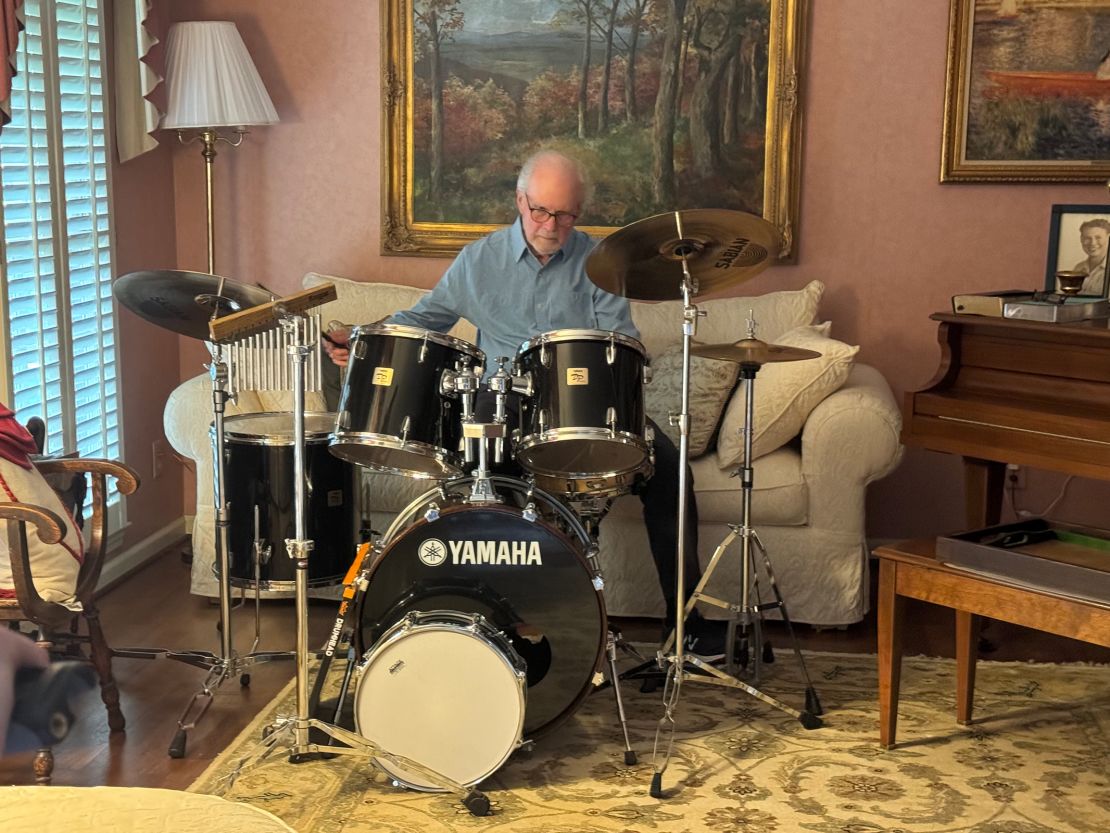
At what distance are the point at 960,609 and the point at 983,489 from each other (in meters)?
0.68

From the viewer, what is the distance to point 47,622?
9.25 ft

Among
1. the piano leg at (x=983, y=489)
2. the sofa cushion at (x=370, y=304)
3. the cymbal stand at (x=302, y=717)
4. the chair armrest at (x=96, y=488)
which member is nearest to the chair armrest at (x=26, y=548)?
the chair armrest at (x=96, y=488)

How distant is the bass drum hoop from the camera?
2.85m

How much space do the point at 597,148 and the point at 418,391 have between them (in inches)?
73.4

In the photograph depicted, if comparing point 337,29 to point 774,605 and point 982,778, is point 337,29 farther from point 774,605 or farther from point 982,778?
point 982,778

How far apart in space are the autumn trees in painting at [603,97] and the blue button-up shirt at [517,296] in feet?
3.01

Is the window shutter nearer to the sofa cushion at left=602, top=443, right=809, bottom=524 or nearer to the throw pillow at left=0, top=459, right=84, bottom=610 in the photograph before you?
the throw pillow at left=0, top=459, right=84, bottom=610

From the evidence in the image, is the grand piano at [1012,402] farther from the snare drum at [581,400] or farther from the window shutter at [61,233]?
the window shutter at [61,233]

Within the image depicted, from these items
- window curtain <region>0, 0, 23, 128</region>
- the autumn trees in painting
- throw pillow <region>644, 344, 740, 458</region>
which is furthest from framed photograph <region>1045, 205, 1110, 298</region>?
window curtain <region>0, 0, 23, 128</region>

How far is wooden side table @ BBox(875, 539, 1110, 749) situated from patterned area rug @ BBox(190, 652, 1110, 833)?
0.12 metres

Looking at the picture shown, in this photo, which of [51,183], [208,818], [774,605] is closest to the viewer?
[208,818]

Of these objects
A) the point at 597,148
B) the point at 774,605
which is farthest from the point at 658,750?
the point at 597,148

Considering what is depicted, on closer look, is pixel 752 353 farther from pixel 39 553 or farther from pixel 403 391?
pixel 39 553

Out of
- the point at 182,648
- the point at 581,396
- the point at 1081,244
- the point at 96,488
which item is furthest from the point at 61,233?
the point at 1081,244
